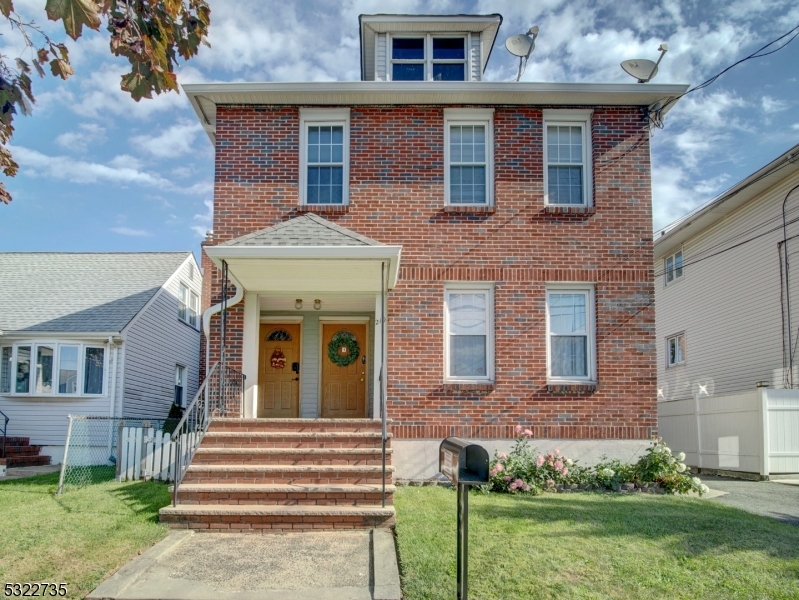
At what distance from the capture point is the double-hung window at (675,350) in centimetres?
2009

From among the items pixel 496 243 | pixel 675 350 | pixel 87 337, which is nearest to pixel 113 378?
pixel 87 337

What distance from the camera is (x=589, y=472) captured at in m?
10.0

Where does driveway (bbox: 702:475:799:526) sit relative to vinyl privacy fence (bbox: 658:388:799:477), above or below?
below

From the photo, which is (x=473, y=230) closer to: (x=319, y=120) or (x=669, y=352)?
(x=319, y=120)

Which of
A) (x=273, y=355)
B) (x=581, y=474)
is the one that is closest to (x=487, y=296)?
(x=581, y=474)

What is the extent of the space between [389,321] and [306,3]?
15.8 feet

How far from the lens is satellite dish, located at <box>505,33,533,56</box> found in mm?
11742

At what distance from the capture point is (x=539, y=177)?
438 inches

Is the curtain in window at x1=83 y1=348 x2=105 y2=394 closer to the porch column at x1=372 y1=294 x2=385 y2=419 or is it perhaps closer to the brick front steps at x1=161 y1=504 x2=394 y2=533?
the porch column at x1=372 y1=294 x2=385 y2=419

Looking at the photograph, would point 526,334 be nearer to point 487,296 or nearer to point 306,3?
point 487,296

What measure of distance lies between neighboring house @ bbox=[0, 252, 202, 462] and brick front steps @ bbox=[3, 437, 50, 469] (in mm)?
193

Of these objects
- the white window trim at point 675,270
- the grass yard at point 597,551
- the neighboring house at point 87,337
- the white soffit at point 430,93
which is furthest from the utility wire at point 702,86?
the neighboring house at point 87,337

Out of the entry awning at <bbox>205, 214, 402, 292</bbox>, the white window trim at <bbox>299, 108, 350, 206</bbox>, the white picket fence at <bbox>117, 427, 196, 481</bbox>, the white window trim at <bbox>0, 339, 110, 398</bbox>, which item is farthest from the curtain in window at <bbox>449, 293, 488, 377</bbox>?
the white window trim at <bbox>0, 339, 110, 398</bbox>

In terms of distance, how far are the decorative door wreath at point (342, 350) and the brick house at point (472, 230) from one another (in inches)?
26.1
